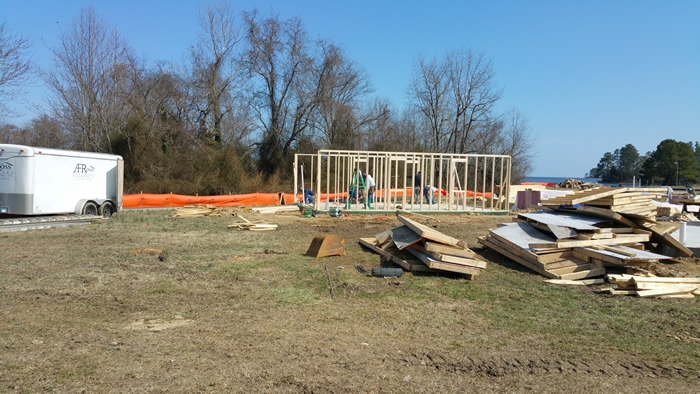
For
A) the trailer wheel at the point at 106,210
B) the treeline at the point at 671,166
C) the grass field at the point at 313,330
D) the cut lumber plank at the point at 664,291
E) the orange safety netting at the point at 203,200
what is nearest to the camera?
the grass field at the point at 313,330

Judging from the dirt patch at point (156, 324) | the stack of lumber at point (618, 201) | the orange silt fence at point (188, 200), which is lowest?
the dirt patch at point (156, 324)

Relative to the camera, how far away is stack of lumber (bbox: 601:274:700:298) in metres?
6.84

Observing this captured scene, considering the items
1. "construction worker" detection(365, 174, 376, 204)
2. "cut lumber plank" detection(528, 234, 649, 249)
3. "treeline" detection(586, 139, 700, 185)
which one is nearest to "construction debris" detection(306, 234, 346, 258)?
"cut lumber plank" detection(528, 234, 649, 249)

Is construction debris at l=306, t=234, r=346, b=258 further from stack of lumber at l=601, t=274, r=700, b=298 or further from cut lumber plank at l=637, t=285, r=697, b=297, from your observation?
cut lumber plank at l=637, t=285, r=697, b=297

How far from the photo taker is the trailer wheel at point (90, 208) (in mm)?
16052

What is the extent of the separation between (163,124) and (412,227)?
82.2ft

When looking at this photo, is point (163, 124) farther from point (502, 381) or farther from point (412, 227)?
point (502, 381)

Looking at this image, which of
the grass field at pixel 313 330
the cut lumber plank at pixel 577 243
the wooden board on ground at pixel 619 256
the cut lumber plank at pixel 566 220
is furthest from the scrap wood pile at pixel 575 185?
the grass field at pixel 313 330

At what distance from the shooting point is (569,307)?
6.46 metres

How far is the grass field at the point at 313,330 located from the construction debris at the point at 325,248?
0.29 meters

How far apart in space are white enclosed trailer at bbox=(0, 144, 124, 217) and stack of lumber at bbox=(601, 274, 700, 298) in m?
15.0

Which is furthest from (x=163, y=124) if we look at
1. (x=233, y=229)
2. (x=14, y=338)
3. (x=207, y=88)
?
(x=14, y=338)

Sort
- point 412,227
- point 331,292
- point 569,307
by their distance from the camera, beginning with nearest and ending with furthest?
point 569,307 → point 331,292 → point 412,227

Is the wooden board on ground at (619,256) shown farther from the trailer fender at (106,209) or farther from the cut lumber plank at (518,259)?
the trailer fender at (106,209)
